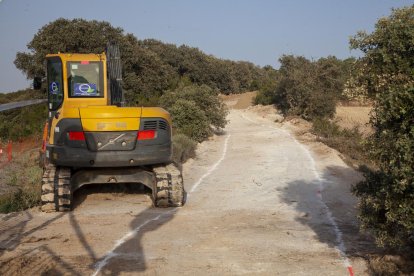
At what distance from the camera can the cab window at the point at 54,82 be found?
1053cm

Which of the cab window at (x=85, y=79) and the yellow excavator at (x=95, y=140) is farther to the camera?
the cab window at (x=85, y=79)

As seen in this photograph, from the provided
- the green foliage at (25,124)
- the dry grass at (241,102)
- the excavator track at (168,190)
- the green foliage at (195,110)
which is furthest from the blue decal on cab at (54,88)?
the dry grass at (241,102)

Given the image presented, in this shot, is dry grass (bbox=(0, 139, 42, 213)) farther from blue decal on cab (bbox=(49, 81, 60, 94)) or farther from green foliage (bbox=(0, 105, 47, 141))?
blue decal on cab (bbox=(49, 81, 60, 94))

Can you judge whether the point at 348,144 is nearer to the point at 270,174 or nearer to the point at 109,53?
the point at 270,174

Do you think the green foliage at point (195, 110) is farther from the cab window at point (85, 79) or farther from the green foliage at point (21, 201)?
the green foliage at point (21, 201)

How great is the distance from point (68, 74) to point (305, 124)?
22.3 metres

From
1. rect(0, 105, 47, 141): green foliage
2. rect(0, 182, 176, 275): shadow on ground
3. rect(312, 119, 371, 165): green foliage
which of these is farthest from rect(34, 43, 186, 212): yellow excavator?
rect(0, 105, 47, 141): green foliage

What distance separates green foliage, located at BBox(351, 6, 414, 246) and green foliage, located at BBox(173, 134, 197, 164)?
1018 centimetres

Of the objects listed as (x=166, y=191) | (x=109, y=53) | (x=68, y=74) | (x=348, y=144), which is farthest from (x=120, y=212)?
(x=348, y=144)

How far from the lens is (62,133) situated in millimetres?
9203

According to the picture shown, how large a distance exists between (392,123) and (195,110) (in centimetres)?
1812

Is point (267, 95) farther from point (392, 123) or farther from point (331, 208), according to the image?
point (392, 123)

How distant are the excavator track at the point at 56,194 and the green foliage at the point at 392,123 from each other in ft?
18.6

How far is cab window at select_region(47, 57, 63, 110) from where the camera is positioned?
34.6 ft
